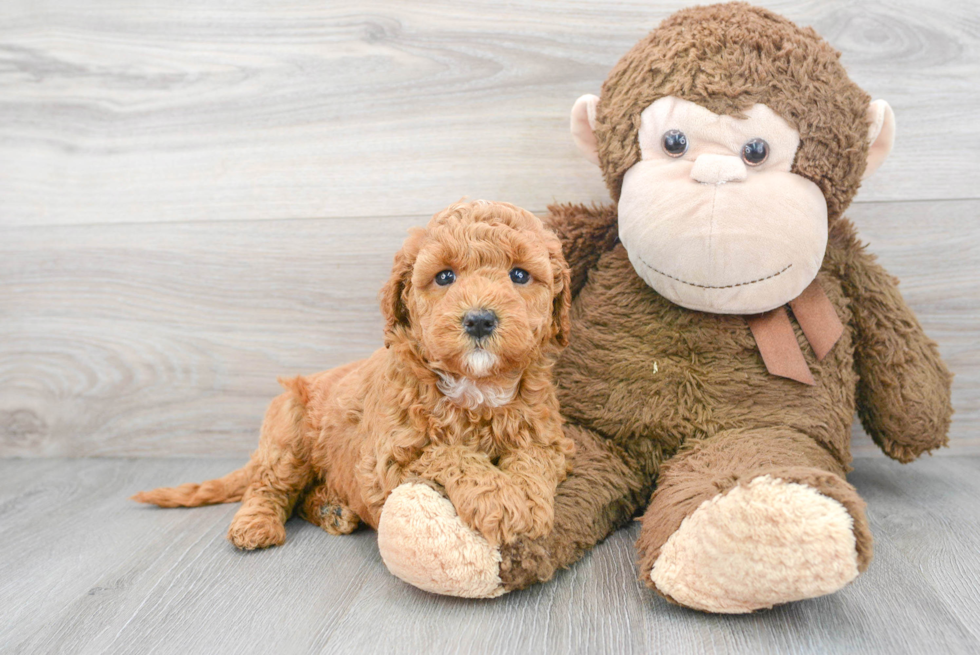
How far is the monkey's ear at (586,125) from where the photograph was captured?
129 centimetres

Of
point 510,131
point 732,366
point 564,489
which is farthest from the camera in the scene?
A: point 510,131

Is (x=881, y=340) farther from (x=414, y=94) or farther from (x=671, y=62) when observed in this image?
(x=414, y=94)

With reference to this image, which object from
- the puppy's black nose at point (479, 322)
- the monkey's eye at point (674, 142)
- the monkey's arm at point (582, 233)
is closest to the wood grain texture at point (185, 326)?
the monkey's arm at point (582, 233)

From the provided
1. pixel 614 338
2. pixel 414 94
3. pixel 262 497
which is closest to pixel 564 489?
pixel 614 338

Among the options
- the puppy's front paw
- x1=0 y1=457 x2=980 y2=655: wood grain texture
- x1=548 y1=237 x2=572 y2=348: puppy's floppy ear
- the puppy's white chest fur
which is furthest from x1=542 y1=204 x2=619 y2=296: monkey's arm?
the puppy's front paw

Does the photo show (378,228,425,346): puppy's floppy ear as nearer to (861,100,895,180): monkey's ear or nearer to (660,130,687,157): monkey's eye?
(660,130,687,157): monkey's eye

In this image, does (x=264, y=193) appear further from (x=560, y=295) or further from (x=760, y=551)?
(x=760, y=551)

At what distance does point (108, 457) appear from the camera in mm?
1779

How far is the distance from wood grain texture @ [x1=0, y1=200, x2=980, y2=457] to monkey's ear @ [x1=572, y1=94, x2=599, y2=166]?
1.41 feet

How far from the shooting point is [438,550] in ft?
3.05

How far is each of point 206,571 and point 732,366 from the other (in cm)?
93

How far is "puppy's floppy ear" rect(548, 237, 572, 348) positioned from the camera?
1.04 m

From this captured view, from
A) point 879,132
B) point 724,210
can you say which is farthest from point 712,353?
point 879,132

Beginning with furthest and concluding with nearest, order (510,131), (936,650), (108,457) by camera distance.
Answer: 1. (108,457)
2. (510,131)
3. (936,650)
